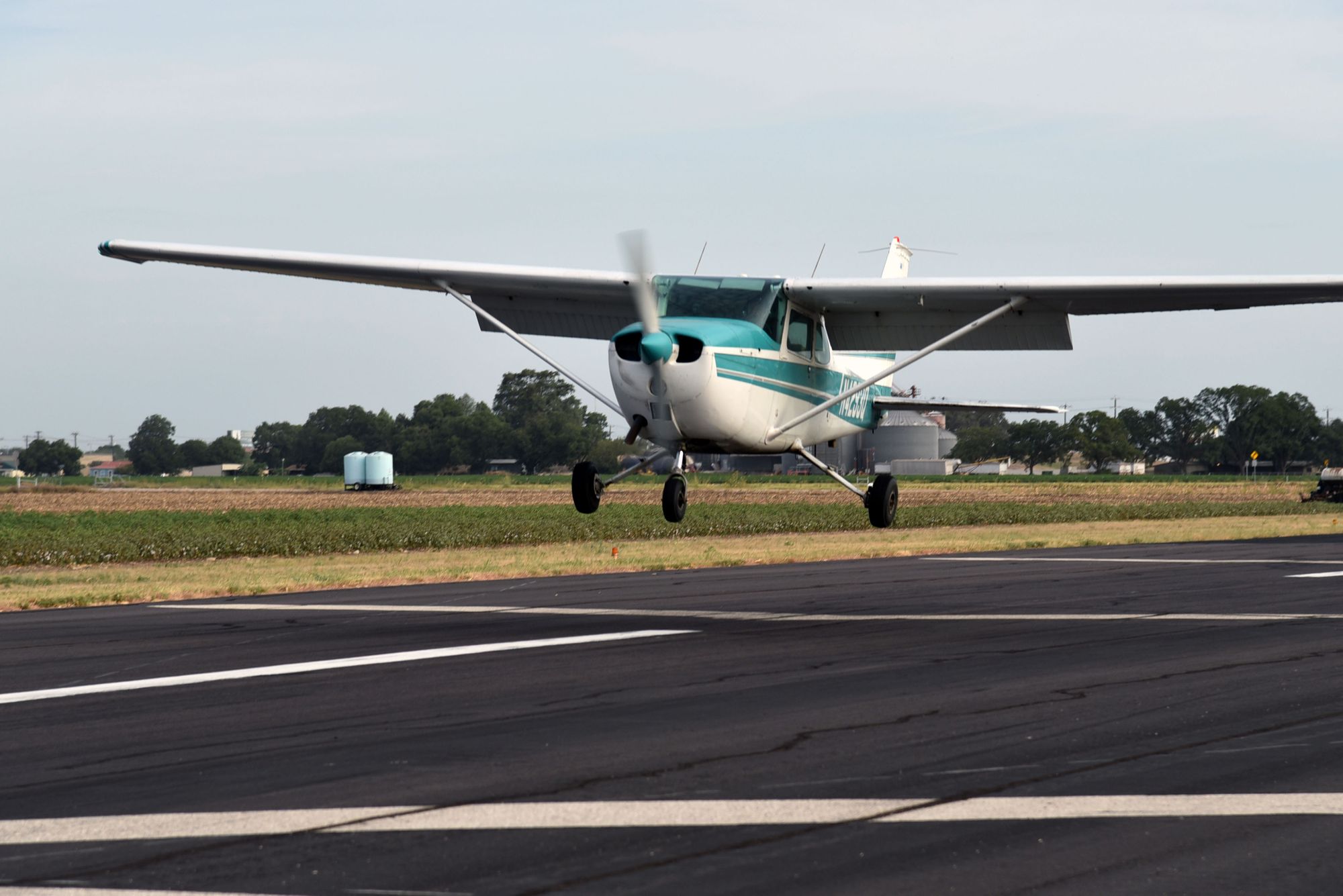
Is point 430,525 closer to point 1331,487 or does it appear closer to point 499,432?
point 1331,487

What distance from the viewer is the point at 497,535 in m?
37.9

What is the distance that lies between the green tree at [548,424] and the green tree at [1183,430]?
9230 centimetres

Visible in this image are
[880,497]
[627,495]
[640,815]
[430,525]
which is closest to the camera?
[640,815]

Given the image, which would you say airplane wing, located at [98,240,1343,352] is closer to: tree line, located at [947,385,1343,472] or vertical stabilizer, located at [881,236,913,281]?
vertical stabilizer, located at [881,236,913,281]

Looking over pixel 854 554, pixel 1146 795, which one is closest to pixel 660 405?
pixel 1146 795

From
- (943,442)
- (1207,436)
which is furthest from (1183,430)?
(943,442)

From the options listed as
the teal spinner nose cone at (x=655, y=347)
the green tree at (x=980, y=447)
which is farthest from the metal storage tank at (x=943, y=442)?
the teal spinner nose cone at (x=655, y=347)

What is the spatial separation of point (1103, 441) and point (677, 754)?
590 feet

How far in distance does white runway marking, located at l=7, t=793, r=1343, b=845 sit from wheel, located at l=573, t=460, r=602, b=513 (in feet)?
43.6

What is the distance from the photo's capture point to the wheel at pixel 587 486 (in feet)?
64.7

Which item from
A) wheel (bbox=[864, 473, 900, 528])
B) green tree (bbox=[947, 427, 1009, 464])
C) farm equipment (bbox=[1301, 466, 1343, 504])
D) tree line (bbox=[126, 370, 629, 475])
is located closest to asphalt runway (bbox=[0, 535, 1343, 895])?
wheel (bbox=[864, 473, 900, 528])

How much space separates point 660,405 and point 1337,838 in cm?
1138

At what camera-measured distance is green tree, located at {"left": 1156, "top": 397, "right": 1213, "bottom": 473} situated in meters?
190

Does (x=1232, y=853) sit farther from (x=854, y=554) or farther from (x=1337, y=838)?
(x=854, y=554)
